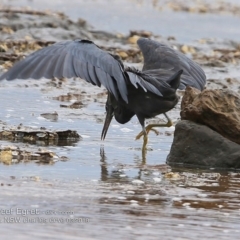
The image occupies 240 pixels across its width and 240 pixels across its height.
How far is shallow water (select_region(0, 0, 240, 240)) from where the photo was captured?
5.13 meters

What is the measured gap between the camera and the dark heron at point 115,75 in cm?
711

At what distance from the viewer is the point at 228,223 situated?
5387 mm

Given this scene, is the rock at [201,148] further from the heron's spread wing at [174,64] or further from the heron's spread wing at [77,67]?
the heron's spread wing at [174,64]

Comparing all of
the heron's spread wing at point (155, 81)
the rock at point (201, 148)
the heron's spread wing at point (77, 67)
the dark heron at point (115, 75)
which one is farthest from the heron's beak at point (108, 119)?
the rock at point (201, 148)

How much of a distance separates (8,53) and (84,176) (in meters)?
6.83

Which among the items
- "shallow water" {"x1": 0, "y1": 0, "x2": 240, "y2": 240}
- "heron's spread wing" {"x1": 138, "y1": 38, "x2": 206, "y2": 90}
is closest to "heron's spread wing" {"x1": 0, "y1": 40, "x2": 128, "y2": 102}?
→ "shallow water" {"x1": 0, "y1": 0, "x2": 240, "y2": 240}

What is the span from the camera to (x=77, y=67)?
7156 millimetres

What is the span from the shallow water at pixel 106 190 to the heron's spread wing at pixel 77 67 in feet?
2.26

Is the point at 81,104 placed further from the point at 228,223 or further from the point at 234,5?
the point at 234,5

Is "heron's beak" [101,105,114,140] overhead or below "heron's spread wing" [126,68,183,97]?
below

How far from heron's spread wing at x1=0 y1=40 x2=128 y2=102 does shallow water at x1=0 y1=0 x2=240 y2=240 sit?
689 millimetres

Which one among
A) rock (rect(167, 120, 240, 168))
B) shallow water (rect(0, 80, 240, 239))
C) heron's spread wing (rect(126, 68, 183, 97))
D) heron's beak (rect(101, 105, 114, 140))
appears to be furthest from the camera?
heron's beak (rect(101, 105, 114, 140))

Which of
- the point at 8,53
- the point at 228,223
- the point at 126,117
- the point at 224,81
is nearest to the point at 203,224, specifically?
the point at 228,223

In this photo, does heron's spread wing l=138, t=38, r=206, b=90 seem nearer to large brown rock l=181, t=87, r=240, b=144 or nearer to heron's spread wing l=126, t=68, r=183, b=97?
heron's spread wing l=126, t=68, r=183, b=97
